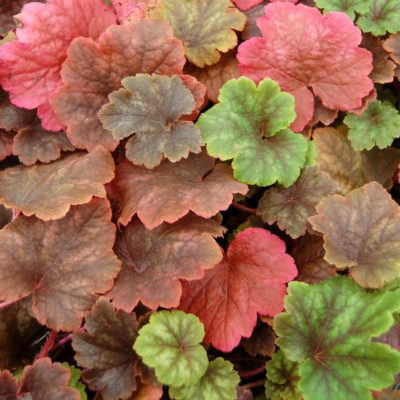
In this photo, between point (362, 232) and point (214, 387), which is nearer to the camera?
point (214, 387)

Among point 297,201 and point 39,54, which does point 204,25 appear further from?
point 297,201

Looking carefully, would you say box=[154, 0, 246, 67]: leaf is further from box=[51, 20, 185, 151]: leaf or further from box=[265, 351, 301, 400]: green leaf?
box=[265, 351, 301, 400]: green leaf

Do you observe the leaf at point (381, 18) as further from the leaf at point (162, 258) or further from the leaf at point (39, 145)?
the leaf at point (39, 145)

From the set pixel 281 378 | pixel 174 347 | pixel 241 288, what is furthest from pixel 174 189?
pixel 281 378

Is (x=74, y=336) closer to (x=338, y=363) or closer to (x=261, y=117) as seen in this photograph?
(x=338, y=363)

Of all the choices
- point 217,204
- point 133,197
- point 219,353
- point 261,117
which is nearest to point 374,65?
point 261,117
